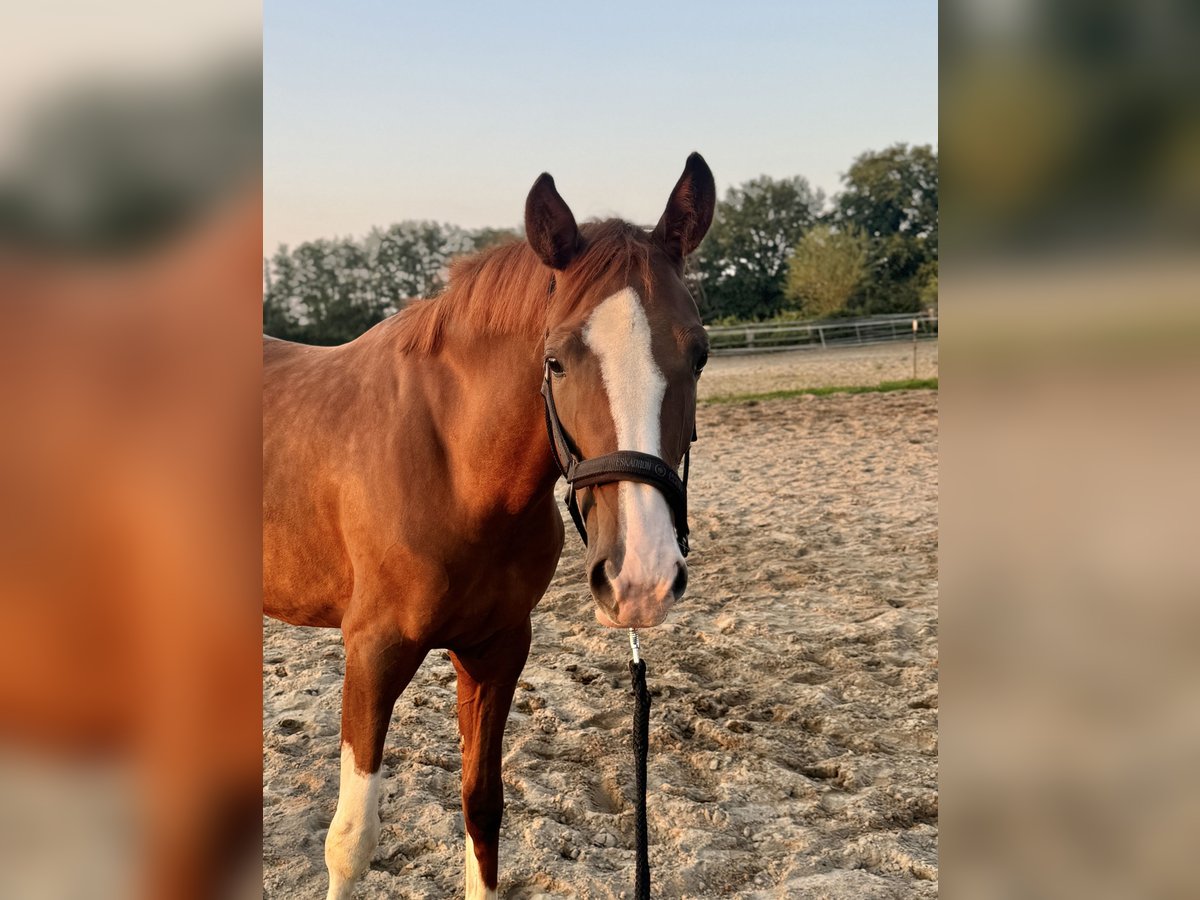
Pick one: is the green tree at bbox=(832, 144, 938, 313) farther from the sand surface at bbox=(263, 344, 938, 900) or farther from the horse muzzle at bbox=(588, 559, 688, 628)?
the horse muzzle at bbox=(588, 559, 688, 628)

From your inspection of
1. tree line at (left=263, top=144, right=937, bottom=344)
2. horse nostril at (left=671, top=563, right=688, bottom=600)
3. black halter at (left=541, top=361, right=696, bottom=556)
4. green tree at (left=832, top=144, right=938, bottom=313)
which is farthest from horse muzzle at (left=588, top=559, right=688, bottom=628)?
green tree at (left=832, top=144, right=938, bottom=313)

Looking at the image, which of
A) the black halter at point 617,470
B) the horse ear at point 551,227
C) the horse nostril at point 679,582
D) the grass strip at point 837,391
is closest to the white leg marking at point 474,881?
the black halter at point 617,470

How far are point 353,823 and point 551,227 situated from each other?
1.56 m

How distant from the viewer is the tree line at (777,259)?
123ft

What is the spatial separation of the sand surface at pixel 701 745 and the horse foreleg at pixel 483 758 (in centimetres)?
23

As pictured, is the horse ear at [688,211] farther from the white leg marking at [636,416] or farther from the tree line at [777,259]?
the tree line at [777,259]

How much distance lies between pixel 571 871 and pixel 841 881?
0.84 metres

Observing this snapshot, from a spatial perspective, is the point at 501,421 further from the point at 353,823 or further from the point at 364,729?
the point at 353,823

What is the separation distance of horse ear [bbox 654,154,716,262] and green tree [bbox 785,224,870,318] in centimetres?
3594

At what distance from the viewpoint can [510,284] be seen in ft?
6.94

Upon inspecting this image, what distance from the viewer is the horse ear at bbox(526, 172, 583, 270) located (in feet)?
6.20

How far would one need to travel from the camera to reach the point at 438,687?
4.18 m
